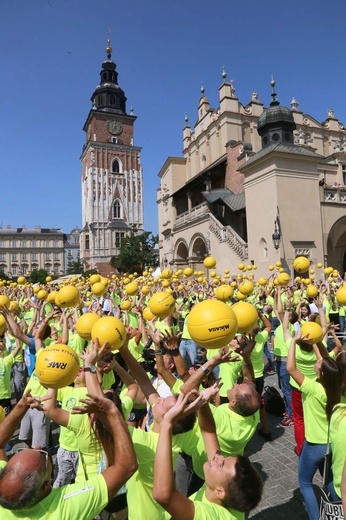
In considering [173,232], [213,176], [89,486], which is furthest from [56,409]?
[173,232]

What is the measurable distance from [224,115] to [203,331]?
33041 millimetres

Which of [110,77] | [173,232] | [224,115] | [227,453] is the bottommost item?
[227,453]

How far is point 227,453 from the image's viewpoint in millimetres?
2941

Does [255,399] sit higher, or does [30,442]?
[255,399]

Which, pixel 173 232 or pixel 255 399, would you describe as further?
pixel 173 232

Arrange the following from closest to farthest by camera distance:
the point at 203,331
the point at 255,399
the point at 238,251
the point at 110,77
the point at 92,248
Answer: the point at 203,331 < the point at 255,399 < the point at 238,251 < the point at 92,248 < the point at 110,77

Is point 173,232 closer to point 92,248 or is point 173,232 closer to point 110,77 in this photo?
point 92,248

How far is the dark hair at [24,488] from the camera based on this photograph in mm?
1712

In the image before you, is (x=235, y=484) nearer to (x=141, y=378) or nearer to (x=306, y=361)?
(x=141, y=378)

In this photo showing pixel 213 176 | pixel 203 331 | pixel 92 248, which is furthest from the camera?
pixel 92 248

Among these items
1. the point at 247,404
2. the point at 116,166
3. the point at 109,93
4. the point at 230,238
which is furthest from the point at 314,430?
the point at 109,93

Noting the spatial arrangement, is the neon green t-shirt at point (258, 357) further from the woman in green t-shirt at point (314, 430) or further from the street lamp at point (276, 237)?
the street lamp at point (276, 237)

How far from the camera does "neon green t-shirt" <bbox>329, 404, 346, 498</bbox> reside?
2.55 m

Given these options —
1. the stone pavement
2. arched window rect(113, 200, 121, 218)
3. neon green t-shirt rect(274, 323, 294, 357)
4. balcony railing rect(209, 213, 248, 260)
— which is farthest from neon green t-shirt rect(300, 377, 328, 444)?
arched window rect(113, 200, 121, 218)
